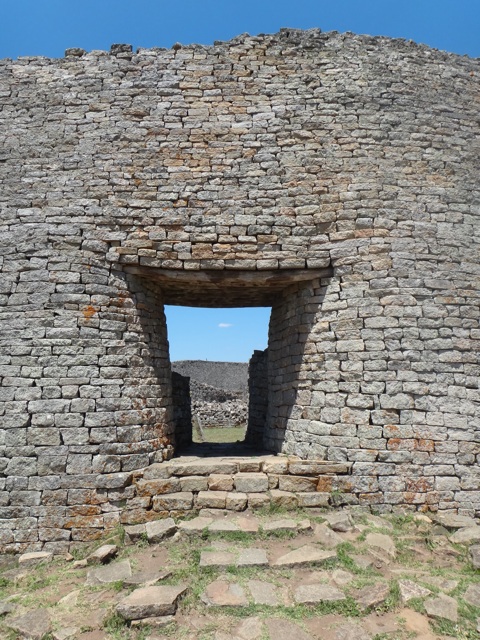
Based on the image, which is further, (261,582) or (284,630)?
(261,582)

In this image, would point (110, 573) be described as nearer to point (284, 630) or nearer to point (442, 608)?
point (284, 630)

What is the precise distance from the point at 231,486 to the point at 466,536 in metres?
2.79

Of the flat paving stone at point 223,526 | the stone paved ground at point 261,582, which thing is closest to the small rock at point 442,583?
the stone paved ground at point 261,582

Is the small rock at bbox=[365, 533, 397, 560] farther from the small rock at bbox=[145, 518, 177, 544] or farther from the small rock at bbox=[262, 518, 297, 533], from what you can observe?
the small rock at bbox=[145, 518, 177, 544]

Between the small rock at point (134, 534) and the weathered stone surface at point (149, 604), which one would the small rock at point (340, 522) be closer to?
the weathered stone surface at point (149, 604)

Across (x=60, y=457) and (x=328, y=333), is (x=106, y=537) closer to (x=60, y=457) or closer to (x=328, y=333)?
(x=60, y=457)

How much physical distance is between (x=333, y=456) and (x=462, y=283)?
2.99 metres

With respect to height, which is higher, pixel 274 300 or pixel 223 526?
pixel 274 300

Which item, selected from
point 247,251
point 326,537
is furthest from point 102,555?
point 247,251

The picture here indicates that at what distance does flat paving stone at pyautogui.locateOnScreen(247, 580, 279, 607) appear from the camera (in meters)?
3.84

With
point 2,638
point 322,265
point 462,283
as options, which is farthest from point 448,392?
point 2,638

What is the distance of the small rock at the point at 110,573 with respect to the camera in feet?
14.4

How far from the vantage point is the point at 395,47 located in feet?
23.2

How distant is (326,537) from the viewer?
16.1 feet
